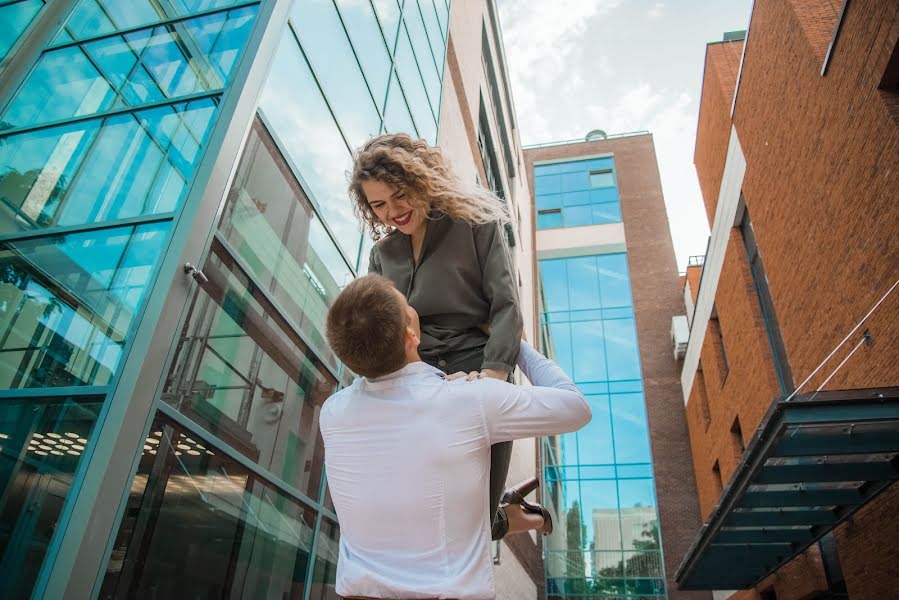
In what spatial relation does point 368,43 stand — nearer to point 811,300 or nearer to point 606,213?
point 811,300

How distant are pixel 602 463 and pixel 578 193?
13.2 metres

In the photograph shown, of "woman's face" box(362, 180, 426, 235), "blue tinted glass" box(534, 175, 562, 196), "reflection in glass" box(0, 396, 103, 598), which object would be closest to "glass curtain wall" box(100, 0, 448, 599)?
"reflection in glass" box(0, 396, 103, 598)

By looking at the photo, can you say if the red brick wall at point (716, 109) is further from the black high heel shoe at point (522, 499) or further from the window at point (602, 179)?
the black high heel shoe at point (522, 499)

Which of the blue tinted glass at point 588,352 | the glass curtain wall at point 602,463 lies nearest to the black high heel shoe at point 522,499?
the glass curtain wall at point 602,463

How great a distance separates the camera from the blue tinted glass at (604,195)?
2853cm

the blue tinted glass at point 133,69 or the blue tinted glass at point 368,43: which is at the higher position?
the blue tinted glass at point 368,43

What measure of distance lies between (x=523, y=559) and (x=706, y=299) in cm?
925

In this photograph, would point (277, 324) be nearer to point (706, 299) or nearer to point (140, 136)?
point (140, 136)

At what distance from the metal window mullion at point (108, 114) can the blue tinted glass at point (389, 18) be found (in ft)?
13.4

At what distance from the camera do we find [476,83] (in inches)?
623

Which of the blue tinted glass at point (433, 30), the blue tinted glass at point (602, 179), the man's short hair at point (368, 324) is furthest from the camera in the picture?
the blue tinted glass at point (602, 179)

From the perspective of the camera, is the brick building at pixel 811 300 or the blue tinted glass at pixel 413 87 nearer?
the brick building at pixel 811 300

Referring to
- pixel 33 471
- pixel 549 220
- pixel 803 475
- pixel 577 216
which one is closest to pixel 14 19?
pixel 33 471

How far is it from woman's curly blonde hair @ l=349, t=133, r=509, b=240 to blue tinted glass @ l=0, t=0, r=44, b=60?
4.15m
